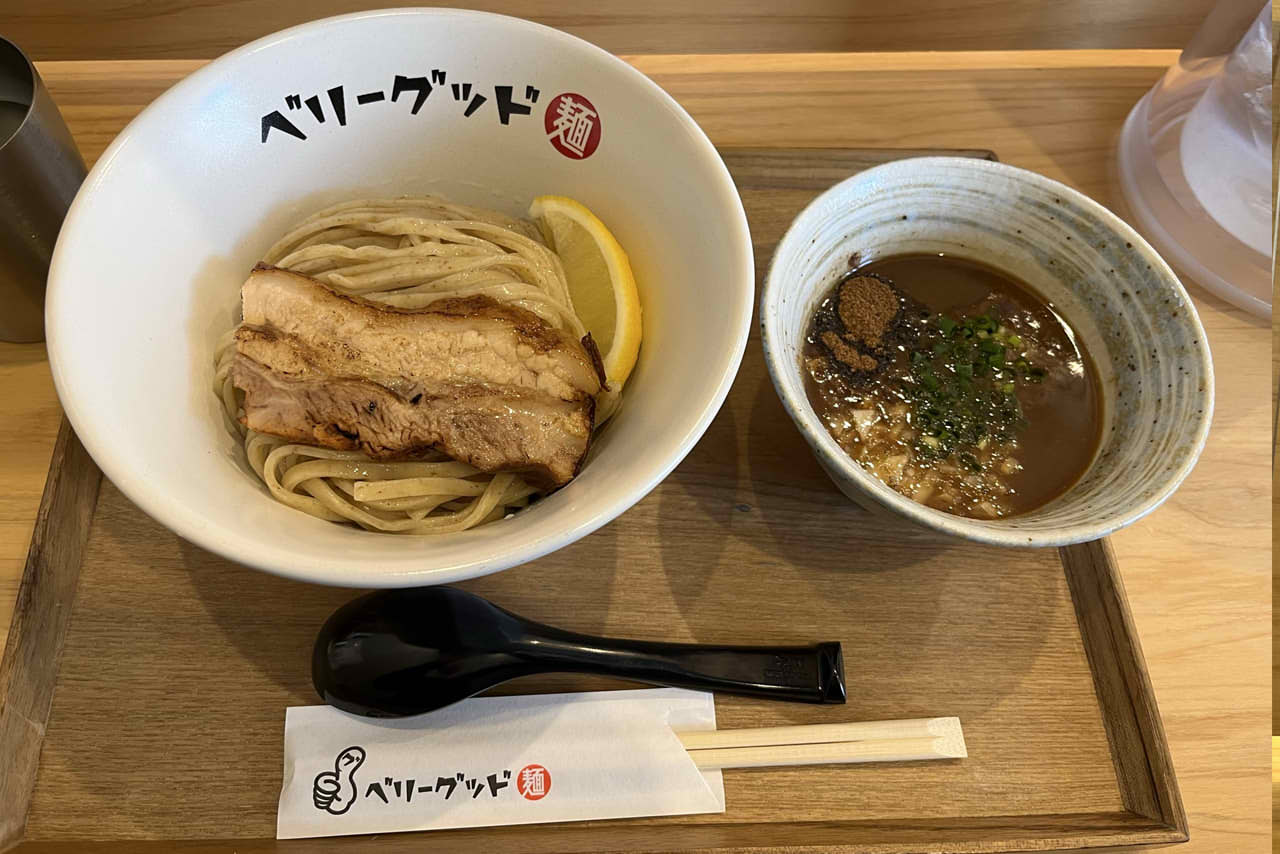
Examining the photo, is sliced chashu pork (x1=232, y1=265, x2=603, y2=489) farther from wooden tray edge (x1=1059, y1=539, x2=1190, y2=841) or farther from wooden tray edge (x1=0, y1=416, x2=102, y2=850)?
wooden tray edge (x1=1059, y1=539, x2=1190, y2=841)

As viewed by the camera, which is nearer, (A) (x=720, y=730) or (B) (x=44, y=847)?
(B) (x=44, y=847)

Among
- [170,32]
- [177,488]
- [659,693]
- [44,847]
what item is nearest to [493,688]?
[659,693]

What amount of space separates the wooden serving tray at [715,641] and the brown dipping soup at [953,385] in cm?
15

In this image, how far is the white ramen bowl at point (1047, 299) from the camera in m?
1.31

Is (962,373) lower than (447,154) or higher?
lower

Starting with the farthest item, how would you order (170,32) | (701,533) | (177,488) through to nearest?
1. (170,32)
2. (701,533)
3. (177,488)

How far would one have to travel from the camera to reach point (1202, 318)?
1931 millimetres

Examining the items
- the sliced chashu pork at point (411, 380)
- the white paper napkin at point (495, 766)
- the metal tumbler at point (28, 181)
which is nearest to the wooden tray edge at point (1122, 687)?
the white paper napkin at point (495, 766)

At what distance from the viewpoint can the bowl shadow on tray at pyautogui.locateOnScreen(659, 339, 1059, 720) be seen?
1465 millimetres

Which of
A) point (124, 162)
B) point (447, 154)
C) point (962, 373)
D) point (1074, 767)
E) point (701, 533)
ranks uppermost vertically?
point (124, 162)

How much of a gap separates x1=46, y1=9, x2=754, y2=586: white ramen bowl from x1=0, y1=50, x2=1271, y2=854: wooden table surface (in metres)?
0.55

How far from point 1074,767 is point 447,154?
1.64m

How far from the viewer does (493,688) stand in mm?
1386

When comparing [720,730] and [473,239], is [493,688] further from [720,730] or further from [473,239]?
[473,239]
